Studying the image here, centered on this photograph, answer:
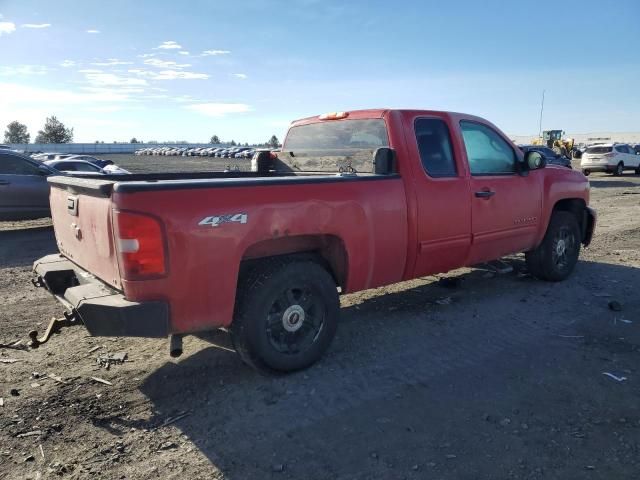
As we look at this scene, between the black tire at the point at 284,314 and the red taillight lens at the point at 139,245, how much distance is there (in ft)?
2.50

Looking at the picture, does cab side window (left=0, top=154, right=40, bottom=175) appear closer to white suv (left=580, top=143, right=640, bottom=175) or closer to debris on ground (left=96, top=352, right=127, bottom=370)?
debris on ground (left=96, top=352, right=127, bottom=370)

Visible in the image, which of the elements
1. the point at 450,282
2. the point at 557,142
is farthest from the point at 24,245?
the point at 557,142

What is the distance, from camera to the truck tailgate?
3266mm

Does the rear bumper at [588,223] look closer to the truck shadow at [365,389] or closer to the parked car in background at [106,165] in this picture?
the truck shadow at [365,389]

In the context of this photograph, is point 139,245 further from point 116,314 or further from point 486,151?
point 486,151

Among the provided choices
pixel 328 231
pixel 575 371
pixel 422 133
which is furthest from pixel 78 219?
pixel 575 371

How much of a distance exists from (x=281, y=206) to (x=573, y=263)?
4.76 metres

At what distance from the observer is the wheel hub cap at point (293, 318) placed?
3.91 metres

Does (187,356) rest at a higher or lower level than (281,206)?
lower

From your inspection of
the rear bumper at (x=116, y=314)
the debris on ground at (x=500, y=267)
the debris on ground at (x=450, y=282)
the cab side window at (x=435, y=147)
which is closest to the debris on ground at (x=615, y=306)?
the debris on ground at (x=500, y=267)

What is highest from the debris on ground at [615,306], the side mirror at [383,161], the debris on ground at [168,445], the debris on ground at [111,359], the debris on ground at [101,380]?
the side mirror at [383,161]

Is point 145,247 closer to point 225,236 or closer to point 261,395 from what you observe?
point 225,236

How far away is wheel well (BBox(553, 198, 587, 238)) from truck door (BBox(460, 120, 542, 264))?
2.78ft

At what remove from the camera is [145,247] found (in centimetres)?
311
